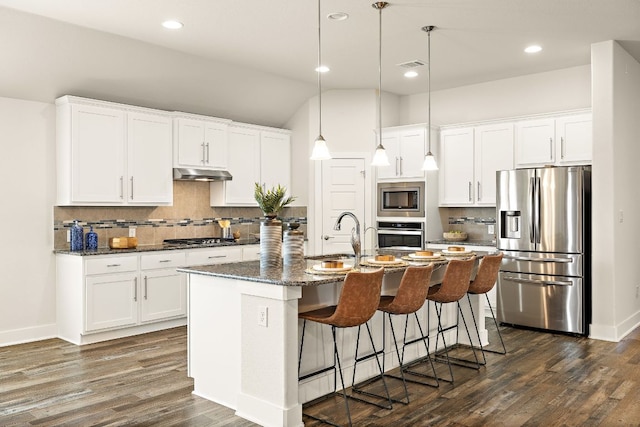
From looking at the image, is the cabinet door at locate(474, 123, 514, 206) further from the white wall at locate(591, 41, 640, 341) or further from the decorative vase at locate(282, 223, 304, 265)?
the decorative vase at locate(282, 223, 304, 265)

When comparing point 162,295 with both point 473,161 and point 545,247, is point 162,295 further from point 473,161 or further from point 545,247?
point 545,247

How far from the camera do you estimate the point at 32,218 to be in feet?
18.2

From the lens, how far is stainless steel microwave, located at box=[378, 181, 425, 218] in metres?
6.86

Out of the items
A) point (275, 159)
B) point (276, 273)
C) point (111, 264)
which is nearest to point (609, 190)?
point (276, 273)

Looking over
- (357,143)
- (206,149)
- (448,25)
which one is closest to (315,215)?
(357,143)

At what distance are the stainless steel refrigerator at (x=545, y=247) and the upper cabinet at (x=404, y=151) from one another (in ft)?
3.85

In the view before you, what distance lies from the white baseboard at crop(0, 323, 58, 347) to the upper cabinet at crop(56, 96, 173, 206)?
1284 millimetres

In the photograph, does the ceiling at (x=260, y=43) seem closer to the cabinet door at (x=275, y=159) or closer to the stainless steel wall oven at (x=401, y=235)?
the cabinet door at (x=275, y=159)

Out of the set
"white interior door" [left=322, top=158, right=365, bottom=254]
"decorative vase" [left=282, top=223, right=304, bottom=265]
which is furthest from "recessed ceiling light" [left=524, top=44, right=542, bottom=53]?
"decorative vase" [left=282, top=223, right=304, bottom=265]

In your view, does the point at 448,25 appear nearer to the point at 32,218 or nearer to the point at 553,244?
the point at 553,244

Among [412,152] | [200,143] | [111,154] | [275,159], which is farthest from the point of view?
[275,159]

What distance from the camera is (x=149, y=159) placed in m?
6.08

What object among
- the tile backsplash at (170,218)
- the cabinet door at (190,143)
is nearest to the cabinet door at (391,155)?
the tile backsplash at (170,218)

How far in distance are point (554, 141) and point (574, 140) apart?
204 mm
